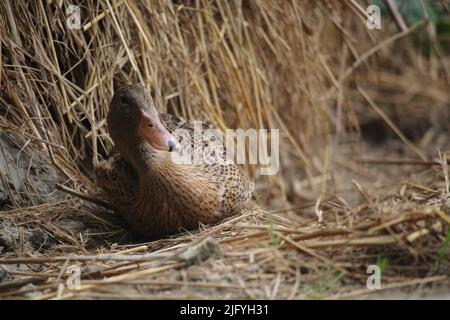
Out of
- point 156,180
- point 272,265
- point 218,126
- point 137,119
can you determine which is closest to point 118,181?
point 156,180

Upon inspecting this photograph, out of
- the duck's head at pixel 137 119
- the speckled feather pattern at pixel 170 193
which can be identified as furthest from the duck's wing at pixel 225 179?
the duck's head at pixel 137 119

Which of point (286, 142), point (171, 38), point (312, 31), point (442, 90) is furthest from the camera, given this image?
point (442, 90)

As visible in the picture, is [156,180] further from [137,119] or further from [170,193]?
[137,119]

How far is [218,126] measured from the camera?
421 centimetres

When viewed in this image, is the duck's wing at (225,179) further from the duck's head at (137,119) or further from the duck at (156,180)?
the duck's head at (137,119)

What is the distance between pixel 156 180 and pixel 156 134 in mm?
216

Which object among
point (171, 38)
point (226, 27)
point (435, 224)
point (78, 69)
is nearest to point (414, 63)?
point (226, 27)

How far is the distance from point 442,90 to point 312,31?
2.00 m

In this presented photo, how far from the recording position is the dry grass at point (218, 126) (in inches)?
103

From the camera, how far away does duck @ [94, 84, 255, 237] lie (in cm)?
327
